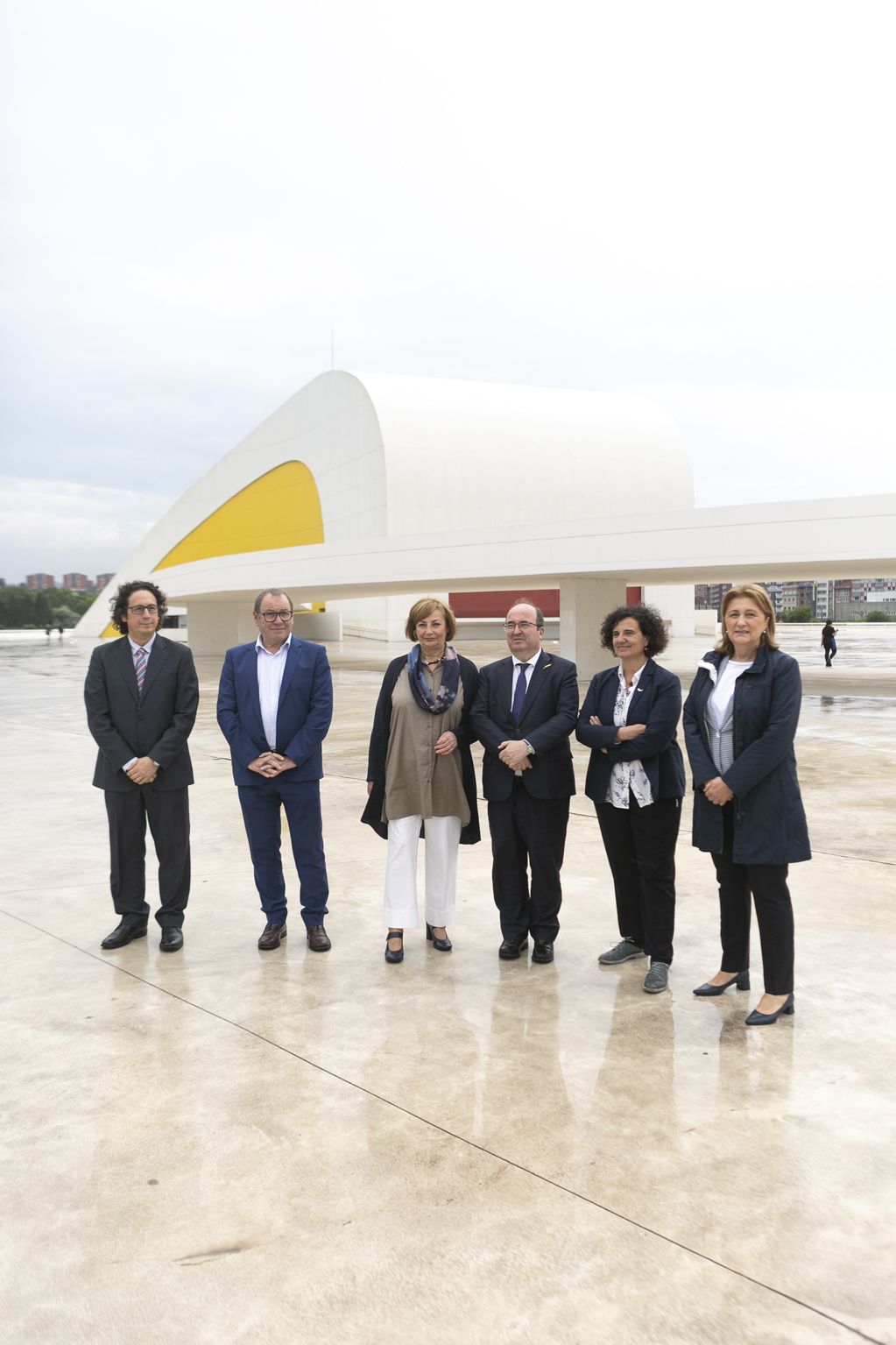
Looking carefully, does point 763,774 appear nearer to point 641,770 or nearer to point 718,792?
point 718,792

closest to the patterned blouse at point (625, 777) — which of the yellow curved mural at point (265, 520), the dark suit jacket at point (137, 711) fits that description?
the dark suit jacket at point (137, 711)

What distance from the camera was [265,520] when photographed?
48000 millimetres

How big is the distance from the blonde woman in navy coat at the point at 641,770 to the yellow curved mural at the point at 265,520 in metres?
41.0

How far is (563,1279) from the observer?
2.31 meters

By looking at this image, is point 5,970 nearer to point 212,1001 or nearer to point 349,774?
point 212,1001

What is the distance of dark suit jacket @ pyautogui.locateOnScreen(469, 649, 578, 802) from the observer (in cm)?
450

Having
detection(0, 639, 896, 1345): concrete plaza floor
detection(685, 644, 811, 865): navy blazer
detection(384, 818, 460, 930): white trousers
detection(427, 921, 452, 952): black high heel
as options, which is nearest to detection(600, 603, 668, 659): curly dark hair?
detection(685, 644, 811, 865): navy blazer

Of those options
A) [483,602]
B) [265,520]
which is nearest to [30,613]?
[265,520]

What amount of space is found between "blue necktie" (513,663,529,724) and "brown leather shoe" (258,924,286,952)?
1.51 meters

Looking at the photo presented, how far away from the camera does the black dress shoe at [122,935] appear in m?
4.70

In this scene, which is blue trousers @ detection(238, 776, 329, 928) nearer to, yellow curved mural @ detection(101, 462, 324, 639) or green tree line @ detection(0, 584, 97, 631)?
yellow curved mural @ detection(101, 462, 324, 639)

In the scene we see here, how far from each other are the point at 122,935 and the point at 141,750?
88 cm

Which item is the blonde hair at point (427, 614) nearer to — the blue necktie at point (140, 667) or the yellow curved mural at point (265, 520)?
the blue necktie at point (140, 667)

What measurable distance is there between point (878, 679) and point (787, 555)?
17.5 ft
